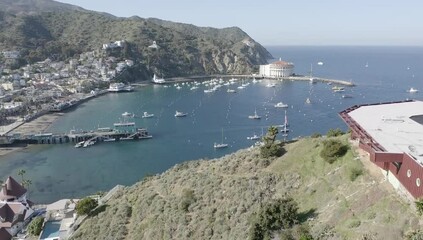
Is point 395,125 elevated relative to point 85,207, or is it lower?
elevated

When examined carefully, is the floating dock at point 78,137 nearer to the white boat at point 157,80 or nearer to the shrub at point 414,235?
the shrub at point 414,235

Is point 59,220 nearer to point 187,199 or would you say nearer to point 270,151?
point 187,199

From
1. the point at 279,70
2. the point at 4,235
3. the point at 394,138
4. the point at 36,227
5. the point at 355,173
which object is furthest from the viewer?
the point at 279,70

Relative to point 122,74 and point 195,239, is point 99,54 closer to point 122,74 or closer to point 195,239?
point 122,74

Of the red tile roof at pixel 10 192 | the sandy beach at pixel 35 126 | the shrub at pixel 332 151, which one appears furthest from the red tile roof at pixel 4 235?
the sandy beach at pixel 35 126

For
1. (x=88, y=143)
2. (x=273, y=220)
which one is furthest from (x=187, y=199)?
(x=88, y=143)

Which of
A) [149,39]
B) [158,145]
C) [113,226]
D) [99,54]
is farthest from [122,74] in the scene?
[113,226]
